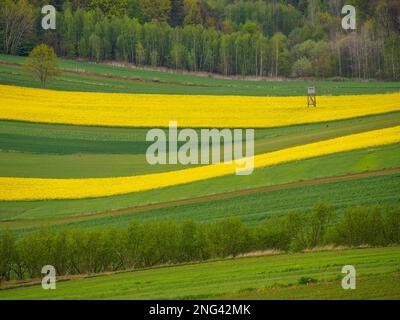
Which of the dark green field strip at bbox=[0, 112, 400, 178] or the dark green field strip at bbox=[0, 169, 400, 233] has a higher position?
the dark green field strip at bbox=[0, 112, 400, 178]

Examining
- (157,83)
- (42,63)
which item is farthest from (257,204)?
(157,83)

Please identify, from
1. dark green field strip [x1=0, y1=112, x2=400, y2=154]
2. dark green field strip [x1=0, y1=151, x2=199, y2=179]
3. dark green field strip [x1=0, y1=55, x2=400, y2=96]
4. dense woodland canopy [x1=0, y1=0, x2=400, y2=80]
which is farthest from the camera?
dense woodland canopy [x1=0, y1=0, x2=400, y2=80]

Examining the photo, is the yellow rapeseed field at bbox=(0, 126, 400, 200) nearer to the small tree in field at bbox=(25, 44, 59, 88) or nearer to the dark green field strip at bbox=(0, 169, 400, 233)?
the dark green field strip at bbox=(0, 169, 400, 233)

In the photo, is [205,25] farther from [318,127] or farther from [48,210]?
[48,210]

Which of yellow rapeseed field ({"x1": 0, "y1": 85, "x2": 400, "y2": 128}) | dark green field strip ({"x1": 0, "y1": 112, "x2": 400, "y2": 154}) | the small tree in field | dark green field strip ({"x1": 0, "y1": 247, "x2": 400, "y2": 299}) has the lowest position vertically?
dark green field strip ({"x1": 0, "y1": 247, "x2": 400, "y2": 299})

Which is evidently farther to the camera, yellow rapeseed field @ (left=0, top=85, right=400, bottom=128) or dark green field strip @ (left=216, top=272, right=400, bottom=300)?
yellow rapeseed field @ (left=0, top=85, right=400, bottom=128)
